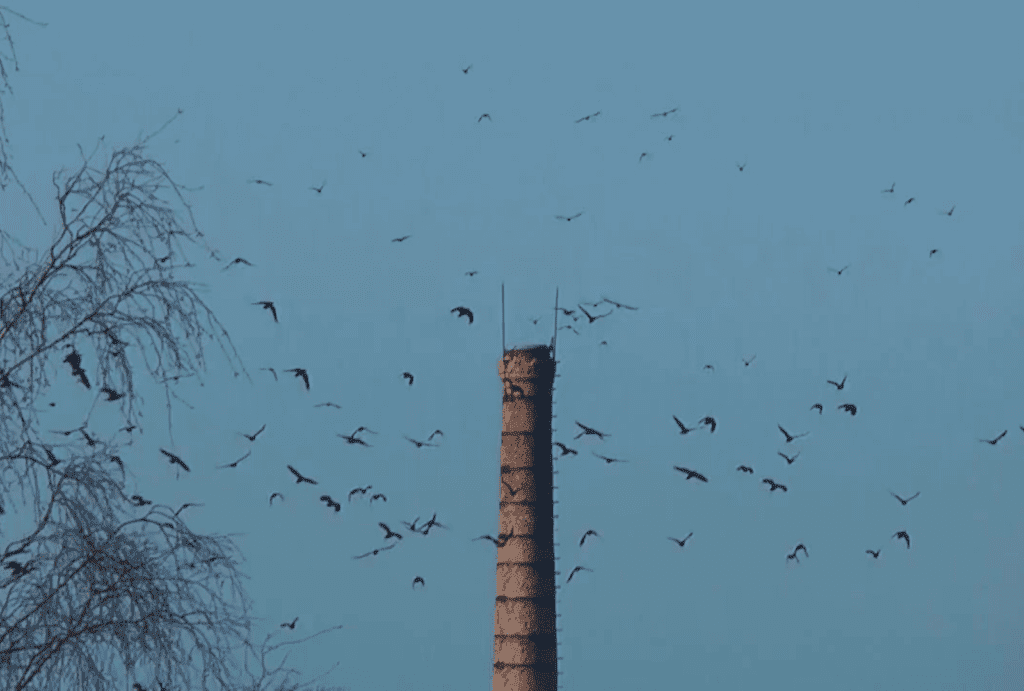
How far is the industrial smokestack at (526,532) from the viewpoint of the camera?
27.1 metres

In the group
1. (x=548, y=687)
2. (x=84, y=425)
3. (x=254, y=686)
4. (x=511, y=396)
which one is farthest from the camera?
(x=511, y=396)

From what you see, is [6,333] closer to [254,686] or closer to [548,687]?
[254,686]

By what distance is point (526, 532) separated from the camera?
28.0 metres

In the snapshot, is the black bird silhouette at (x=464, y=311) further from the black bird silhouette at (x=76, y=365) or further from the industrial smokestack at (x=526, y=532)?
the black bird silhouette at (x=76, y=365)

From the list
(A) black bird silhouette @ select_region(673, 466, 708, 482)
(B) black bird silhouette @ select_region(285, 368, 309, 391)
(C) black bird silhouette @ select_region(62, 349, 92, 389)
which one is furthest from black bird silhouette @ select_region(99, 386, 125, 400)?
(A) black bird silhouette @ select_region(673, 466, 708, 482)

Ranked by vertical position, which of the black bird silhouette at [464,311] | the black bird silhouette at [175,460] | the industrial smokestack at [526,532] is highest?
the black bird silhouette at [464,311]

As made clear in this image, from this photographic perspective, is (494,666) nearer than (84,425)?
No

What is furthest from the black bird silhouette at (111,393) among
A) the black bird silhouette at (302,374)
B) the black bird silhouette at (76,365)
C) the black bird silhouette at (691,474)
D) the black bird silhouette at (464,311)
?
the black bird silhouette at (691,474)

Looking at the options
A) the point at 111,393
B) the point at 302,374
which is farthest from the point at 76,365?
the point at 302,374

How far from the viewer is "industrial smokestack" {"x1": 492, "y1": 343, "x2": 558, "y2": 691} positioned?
88.8 feet

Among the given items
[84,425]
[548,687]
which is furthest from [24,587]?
[548,687]

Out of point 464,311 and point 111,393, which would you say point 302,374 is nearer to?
point 464,311

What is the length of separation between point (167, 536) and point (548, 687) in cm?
2167

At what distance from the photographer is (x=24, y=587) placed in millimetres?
6199
